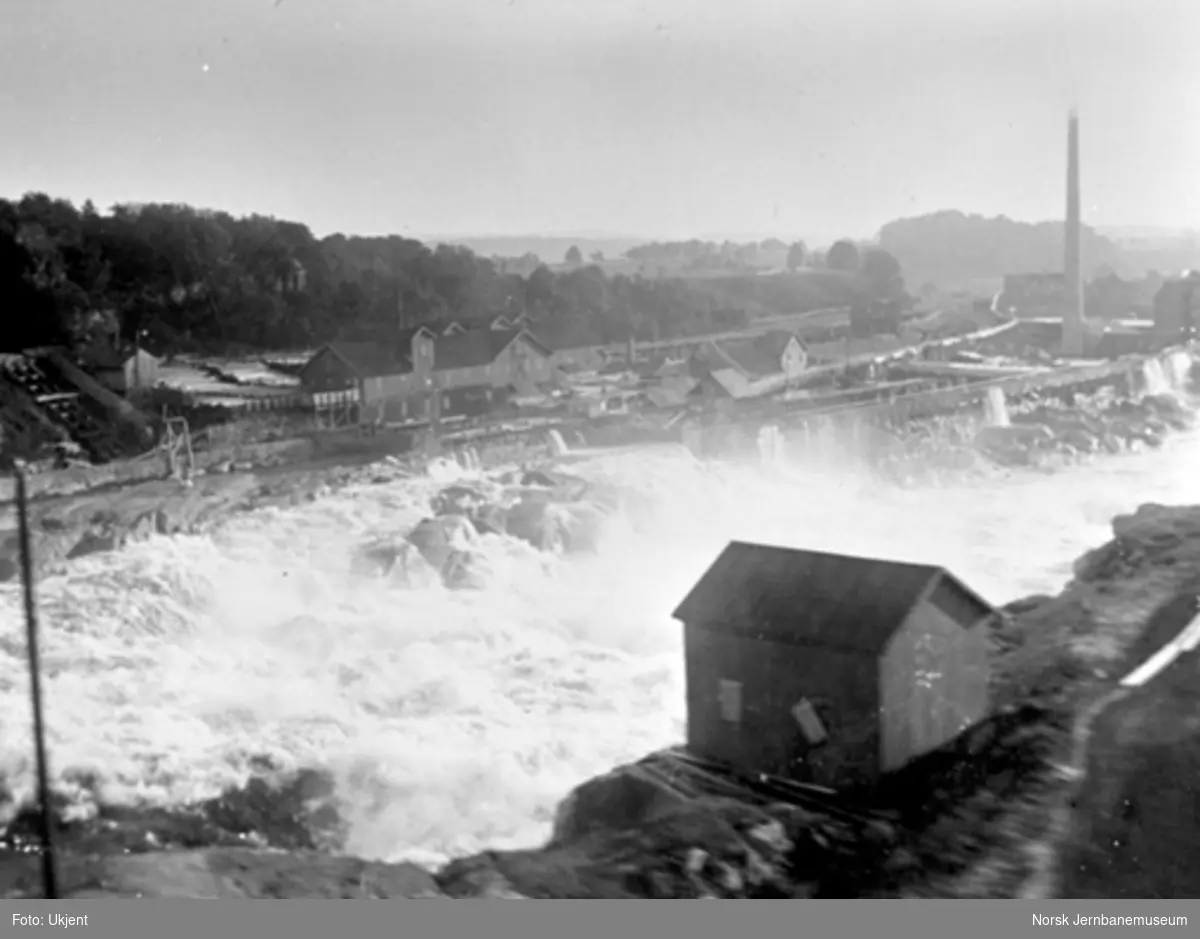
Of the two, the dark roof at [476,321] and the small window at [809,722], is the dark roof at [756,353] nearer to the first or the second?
the dark roof at [476,321]

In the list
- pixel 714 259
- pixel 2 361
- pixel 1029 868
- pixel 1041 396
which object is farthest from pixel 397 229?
pixel 1029 868

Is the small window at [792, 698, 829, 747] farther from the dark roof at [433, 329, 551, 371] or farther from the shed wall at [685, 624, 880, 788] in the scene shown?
the dark roof at [433, 329, 551, 371]

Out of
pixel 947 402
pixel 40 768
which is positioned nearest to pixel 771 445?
pixel 947 402

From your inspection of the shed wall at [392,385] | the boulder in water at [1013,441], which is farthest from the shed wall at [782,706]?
the boulder in water at [1013,441]

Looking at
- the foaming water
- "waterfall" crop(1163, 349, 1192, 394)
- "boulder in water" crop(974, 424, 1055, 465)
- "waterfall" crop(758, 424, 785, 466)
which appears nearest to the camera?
the foaming water

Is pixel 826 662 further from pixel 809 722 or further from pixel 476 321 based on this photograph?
pixel 476 321

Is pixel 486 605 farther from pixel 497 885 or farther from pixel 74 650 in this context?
pixel 74 650

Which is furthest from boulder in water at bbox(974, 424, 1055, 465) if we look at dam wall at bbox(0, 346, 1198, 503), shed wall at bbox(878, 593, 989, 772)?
shed wall at bbox(878, 593, 989, 772)
